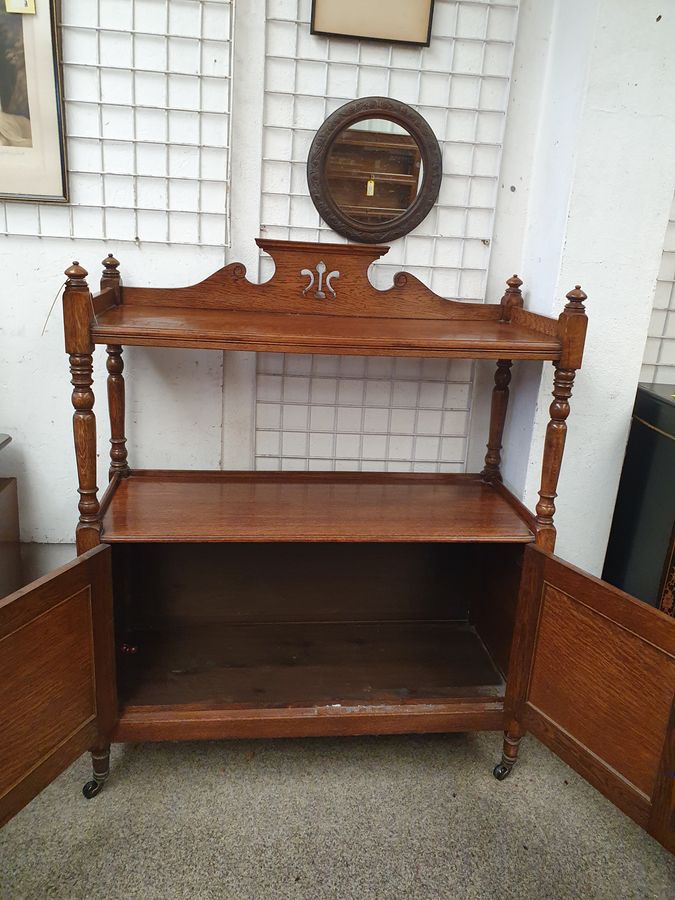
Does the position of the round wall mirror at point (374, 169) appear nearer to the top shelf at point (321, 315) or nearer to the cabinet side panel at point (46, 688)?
the top shelf at point (321, 315)

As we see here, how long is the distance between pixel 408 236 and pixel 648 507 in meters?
1.19

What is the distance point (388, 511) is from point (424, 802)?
833 mm

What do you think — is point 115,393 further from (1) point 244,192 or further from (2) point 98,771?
(2) point 98,771

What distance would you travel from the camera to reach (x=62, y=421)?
224 cm

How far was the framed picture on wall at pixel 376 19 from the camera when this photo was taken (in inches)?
77.7

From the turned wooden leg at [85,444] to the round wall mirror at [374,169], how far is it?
0.96 metres

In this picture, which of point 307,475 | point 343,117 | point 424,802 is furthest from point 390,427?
point 424,802

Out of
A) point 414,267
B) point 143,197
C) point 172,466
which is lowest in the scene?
point 172,466

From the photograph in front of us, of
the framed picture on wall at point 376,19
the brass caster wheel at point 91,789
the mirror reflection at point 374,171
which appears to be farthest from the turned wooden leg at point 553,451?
the brass caster wheel at point 91,789

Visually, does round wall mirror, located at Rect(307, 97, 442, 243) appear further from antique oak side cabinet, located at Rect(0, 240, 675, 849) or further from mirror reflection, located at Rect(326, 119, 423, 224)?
antique oak side cabinet, located at Rect(0, 240, 675, 849)

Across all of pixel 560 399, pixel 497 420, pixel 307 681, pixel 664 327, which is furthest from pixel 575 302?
pixel 307 681

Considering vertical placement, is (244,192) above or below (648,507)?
above

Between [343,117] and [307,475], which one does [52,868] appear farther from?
[343,117]

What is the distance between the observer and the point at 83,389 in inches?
64.4
